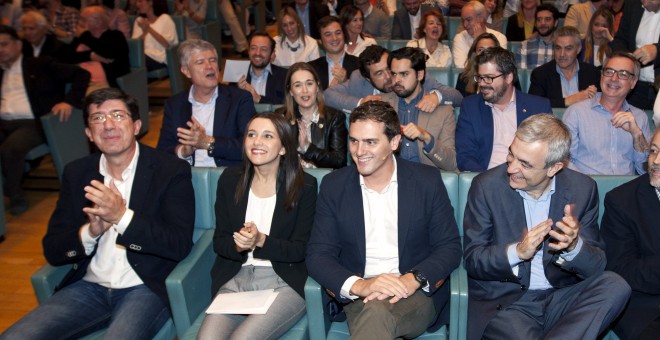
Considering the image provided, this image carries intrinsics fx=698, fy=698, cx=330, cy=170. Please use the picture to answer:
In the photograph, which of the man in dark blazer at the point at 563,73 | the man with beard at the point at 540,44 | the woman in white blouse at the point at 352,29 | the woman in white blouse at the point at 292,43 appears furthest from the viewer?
the woman in white blouse at the point at 292,43

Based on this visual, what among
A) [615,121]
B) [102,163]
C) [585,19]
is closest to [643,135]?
[615,121]

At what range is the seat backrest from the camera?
16.2 ft

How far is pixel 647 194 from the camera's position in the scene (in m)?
2.69

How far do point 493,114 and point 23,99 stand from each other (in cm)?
339

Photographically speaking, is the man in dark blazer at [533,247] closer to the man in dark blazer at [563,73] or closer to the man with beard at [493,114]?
the man with beard at [493,114]

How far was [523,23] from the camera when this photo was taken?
6574mm

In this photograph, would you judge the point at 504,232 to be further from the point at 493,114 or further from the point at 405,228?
the point at 493,114

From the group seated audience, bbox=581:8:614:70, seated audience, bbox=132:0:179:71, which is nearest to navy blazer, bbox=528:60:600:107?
seated audience, bbox=581:8:614:70

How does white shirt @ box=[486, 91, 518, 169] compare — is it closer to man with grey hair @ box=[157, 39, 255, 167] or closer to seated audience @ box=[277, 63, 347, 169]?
seated audience @ box=[277, 63, 347, 169]

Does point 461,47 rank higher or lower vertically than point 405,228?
higher

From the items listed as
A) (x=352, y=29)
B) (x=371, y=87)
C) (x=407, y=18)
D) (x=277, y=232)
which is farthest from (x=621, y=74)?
(x=407, y=18)

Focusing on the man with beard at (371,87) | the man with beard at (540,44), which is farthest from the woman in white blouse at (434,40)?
the man with beard at (371,87)

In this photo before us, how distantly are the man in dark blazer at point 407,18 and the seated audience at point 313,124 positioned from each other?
326 cm

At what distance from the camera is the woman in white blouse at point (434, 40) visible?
5.67m
